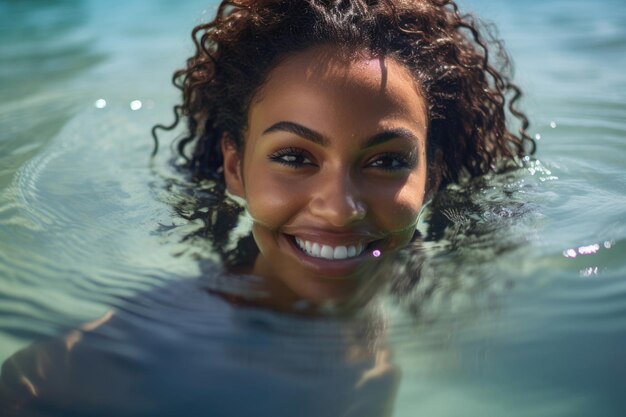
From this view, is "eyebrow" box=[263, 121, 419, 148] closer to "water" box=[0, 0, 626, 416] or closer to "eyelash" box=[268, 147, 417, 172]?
"eyelash" box=[268, 147, 417, 172]

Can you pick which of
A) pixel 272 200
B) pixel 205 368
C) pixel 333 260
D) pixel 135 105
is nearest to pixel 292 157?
pixel 272 200

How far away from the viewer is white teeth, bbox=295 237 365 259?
2604mm

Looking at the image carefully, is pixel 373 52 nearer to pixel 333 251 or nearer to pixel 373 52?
pixel 373 52

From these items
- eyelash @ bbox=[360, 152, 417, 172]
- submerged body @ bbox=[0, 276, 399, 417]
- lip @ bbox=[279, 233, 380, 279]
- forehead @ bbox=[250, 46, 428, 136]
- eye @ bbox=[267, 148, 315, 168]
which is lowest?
submerged body @ bbox=[0, 276, 399, 417]

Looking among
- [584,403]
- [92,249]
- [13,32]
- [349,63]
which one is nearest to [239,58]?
[349,63]

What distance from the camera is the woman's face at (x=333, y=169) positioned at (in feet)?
8.31

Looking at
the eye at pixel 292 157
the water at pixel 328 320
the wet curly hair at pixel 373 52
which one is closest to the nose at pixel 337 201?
the eye at pixel 292 157

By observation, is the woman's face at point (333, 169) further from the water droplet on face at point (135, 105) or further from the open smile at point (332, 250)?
the water droplet on face at point (135, 105)

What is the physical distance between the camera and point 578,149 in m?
4.16

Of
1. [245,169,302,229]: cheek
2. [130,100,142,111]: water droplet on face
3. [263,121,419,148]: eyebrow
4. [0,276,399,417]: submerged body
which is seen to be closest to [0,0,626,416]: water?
[0,276,399,417]: submerged body

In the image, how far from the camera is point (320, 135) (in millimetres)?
2533

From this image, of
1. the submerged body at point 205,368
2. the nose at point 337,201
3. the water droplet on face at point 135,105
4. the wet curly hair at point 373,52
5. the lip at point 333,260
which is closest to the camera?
the submerged body at point 205,368

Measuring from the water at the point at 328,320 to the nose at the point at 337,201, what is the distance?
360 millimetres

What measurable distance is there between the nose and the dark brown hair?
1.68 ft
